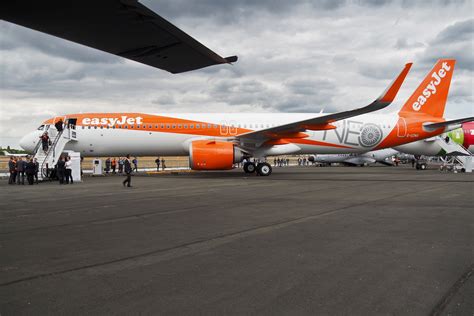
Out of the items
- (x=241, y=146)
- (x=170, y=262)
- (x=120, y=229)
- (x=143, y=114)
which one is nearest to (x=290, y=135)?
(x=241, y=146)

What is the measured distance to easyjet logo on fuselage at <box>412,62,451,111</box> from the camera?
78.3 ft

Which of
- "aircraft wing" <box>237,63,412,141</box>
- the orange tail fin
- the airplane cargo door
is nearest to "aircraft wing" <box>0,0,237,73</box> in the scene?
"aircraft wing" <box>237,63,412,141</box>

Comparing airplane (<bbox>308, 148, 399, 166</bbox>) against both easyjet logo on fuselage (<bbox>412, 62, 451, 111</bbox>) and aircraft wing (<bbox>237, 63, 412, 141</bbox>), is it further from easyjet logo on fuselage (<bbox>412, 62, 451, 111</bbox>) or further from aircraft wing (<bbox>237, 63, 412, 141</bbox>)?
aircraft wing (<bbox>237, 63, 412, 141</bbox>)

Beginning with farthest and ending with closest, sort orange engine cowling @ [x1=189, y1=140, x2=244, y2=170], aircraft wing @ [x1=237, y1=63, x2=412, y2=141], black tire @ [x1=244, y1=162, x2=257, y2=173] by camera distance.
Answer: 1. black tire @ [x1=244, y1=162, x2=257, y2=173]
2. orange engine cowling @ [x1=189, y1=140, x2=244, y2=170]
3. aircraft wing @ [x1=237, y1=63, x2=412, y2=141]

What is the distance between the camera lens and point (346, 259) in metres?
4.48

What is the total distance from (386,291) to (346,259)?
1.07 metres

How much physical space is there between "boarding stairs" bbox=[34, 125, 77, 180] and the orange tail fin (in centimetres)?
1977

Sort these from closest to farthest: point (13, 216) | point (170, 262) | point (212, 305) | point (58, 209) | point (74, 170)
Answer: point (212, 305)
point (170, 262)
point (13, 216)
point (58, 209)
point (74, 170)

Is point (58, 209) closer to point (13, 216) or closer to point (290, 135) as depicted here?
point (13, 216)

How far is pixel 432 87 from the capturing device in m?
24.0

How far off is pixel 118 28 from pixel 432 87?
24.8 metres

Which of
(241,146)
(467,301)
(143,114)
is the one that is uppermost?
(143,114)

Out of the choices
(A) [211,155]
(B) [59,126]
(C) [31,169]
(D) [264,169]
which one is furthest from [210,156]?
(B) [59,126]

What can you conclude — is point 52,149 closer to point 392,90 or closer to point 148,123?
point 148,123
